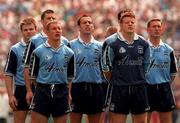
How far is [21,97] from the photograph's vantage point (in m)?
11.7

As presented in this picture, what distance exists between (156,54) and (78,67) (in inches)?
47.7

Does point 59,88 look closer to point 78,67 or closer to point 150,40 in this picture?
point 78,67

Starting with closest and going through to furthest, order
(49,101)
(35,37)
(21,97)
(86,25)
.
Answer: (49,101) → (35,37) → (86,25) → (21,97)

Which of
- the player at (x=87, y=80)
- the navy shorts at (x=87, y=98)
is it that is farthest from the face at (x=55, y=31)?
the navy shorts at (x=87, y=98)

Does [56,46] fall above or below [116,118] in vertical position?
above

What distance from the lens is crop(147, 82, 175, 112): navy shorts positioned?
11.7 metres

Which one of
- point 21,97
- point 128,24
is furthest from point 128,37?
point 21,97

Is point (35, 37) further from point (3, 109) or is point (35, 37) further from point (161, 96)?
point (3, 109)

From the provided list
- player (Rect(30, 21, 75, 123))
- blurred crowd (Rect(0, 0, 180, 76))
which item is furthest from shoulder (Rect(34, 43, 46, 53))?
blurred crowd (Rect(0, 0, 180, 76))

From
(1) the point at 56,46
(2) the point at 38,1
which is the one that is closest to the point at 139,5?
(2) the point at 38,1

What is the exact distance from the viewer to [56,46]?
33.7 ft

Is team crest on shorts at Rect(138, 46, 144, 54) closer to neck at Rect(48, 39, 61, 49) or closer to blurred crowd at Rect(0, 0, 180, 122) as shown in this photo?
neck at Rect(48, 39, 61, 49)

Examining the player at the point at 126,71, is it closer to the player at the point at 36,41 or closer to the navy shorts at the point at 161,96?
the player at the point at 36,41

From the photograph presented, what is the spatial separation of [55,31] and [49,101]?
0.93 m
